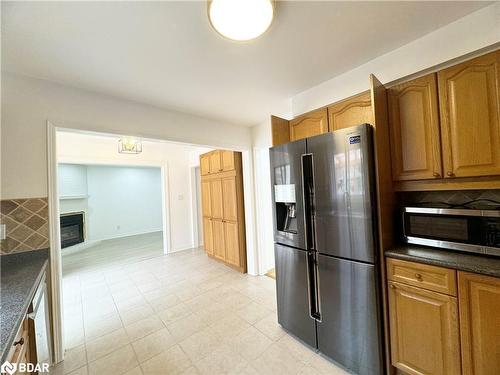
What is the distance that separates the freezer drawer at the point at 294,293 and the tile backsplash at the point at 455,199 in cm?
105

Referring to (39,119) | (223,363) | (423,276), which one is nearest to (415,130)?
(423,276)

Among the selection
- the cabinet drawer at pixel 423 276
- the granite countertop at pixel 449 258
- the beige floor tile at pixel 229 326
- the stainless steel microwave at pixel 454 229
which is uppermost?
the stainless steel microwave at pixel 454 229

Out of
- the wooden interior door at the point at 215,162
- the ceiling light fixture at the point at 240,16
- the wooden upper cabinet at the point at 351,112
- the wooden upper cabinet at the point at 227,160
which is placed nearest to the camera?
the ceiling light fixture at the point at 240,16

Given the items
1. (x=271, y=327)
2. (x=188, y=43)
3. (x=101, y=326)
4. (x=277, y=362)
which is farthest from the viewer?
(x=101, y=326)

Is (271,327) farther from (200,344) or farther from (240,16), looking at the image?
(240,16)

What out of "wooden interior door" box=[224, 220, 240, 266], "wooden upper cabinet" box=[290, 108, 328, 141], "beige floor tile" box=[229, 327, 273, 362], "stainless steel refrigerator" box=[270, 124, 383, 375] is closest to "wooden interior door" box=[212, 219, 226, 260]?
"wooden interior door" box=[224, 220, 240, 266]

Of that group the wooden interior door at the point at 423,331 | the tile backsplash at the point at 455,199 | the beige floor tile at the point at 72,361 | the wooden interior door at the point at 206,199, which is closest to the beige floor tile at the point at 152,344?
the beige floor tile at the point at 72,361

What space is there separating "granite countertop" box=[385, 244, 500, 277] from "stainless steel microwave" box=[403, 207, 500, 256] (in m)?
0.04

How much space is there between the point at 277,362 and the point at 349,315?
28.1 inches

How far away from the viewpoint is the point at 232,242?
372cm

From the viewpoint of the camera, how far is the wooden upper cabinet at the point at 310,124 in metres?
2.04

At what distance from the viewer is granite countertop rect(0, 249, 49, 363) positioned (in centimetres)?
86

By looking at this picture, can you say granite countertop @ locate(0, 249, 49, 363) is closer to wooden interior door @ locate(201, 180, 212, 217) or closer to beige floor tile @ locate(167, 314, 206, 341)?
beige floor tile @ locate(167, 314, 206, 341)

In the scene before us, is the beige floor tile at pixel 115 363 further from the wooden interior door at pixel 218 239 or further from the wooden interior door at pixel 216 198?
the wooden interior door at pixel 216 198
